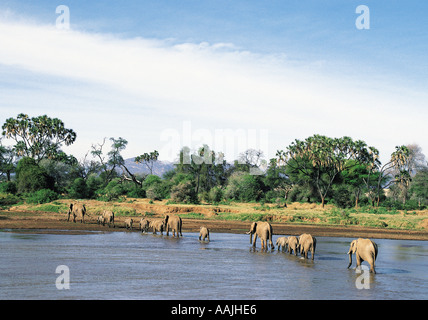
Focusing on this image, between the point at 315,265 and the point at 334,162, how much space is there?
60096 mm

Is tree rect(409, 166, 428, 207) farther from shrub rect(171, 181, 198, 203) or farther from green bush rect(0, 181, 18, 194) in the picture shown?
green bush rect(0, 181, 18, 194)

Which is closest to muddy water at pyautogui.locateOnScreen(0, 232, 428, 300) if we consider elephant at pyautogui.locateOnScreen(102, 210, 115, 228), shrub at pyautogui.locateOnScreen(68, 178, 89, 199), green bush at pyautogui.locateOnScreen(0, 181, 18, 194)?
elephant at pyautogui.locateOnScreen(102, 210, 115, 228)

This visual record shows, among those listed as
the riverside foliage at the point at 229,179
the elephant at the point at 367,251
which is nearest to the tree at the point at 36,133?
the riverside foliage at the point at 229,179

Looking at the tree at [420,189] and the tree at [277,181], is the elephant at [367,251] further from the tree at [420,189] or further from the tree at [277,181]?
the tree at [420,189]

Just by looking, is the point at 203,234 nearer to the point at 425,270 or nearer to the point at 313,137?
the point at 425,270

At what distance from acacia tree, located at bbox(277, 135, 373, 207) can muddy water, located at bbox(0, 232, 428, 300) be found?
51038 millimetres

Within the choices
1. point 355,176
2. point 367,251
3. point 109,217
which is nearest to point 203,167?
point 355,176

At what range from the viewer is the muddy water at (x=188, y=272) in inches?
554

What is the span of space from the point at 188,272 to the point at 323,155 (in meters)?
62.9

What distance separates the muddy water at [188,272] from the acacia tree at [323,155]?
51038mm

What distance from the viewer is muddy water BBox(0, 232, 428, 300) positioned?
14062 millimetres

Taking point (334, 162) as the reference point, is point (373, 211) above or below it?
below
